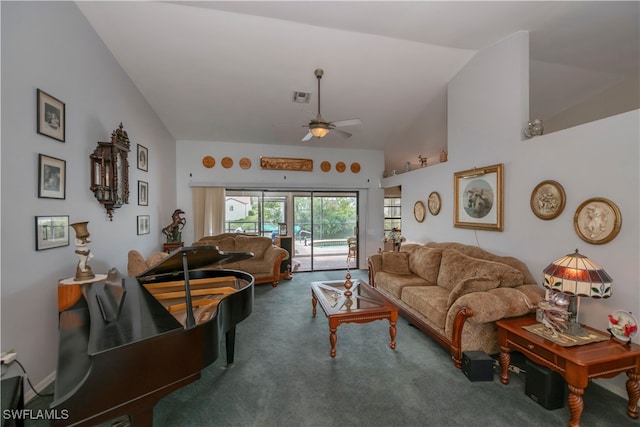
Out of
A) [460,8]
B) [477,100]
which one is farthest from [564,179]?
[460,8]

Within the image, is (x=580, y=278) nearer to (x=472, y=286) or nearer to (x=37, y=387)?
(x=472, y=286)

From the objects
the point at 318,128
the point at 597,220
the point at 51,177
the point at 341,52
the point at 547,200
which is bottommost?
the point at 597,220

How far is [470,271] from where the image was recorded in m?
3.17

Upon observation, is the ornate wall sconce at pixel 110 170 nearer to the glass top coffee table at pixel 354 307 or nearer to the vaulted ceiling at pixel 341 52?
the vaulted ceiling at pixel 341 52

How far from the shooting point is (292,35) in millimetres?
3482

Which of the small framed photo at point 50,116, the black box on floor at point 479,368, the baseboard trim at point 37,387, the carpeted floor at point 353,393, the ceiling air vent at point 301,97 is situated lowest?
the carpeted floor at point 353,393

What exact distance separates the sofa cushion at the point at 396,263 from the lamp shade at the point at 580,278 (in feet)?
7.34

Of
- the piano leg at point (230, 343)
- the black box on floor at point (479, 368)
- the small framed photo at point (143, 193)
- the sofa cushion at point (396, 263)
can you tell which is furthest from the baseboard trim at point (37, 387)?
the sofa cushion at point (396, 263)

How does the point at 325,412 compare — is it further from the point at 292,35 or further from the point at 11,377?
the point at 292,35

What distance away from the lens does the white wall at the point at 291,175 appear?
20.0 feet

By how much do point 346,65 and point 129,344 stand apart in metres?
4.23

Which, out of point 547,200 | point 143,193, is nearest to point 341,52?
point 547,200

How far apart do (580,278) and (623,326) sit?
18.5 inches

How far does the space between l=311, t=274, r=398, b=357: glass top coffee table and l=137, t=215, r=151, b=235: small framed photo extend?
10.0 ft
